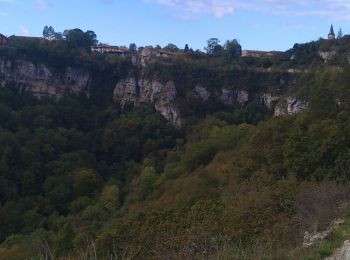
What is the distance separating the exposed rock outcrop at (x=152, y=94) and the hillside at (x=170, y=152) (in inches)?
6.2

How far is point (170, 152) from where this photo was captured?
3916cm

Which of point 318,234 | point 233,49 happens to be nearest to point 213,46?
point 233,49

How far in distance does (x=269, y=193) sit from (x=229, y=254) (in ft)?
22.5

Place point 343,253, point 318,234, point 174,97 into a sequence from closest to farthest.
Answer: point 343,253
point 318,234
point 174,97

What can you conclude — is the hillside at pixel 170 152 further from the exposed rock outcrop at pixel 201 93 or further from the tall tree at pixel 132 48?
the tall tree at pixel 132 48

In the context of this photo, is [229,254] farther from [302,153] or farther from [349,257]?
[302,153]

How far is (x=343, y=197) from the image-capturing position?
1130cm

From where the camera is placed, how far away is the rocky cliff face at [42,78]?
55.1m

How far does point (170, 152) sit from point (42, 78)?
2420cm

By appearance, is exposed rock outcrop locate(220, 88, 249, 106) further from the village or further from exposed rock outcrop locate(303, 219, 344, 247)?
exposed rock outcrop locate(303, 219, 344, 247)

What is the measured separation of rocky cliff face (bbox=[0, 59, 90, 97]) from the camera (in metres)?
55.1

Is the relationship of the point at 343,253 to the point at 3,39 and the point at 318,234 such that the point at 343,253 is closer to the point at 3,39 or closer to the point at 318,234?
the point at 318,234

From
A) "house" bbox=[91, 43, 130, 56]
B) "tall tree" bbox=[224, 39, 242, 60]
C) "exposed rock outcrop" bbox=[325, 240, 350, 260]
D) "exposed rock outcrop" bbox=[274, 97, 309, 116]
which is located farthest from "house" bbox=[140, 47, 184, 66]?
"exposed rock outcrop" bbox=[325, 240, 350, 260]

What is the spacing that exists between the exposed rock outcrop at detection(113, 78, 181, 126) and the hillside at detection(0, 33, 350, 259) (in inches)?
6.2
